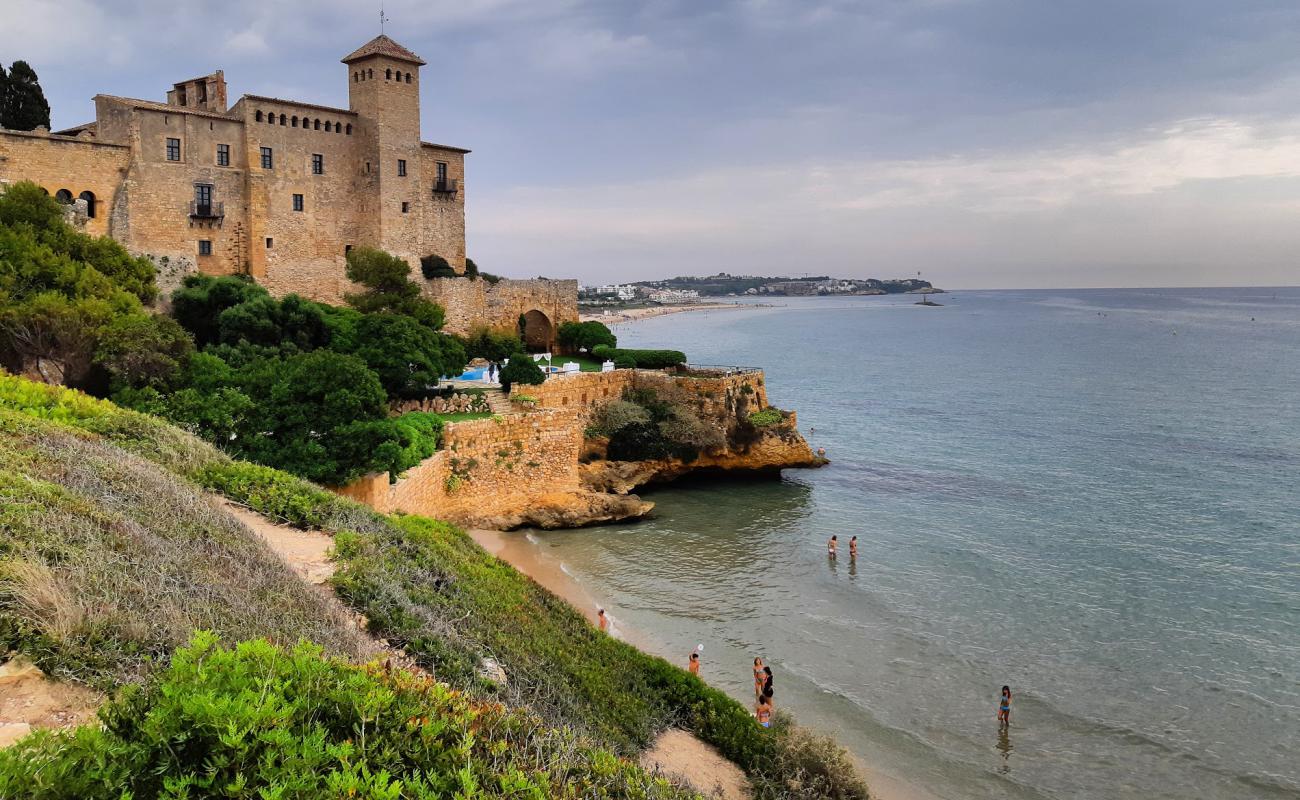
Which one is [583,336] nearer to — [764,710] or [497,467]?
[497,467]

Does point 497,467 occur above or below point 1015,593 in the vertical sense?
above

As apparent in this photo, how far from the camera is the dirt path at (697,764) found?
8.47 m

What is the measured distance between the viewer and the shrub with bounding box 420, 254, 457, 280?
36.5m

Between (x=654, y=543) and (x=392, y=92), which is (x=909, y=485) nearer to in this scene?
(x=654, y=543)

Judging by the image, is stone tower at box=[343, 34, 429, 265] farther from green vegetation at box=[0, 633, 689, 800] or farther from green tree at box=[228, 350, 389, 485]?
green vegetation at box=[0, 633, 689, 800]

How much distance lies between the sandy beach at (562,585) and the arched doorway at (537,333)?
1843 centimetres

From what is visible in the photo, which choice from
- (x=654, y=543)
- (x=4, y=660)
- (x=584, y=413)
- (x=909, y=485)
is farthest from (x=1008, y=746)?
(x=584, y=413)

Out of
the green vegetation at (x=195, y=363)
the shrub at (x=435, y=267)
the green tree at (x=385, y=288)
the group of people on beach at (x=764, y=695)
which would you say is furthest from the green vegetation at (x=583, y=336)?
the group of people on beach at (x=764, y=695)

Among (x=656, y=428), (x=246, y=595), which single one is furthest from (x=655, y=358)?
(x=246, y=595)

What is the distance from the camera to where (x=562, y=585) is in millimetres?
18922

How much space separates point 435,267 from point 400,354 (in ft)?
41.9

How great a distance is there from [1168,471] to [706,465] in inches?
632

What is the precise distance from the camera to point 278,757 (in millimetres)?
3930

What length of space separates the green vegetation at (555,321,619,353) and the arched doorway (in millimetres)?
611
